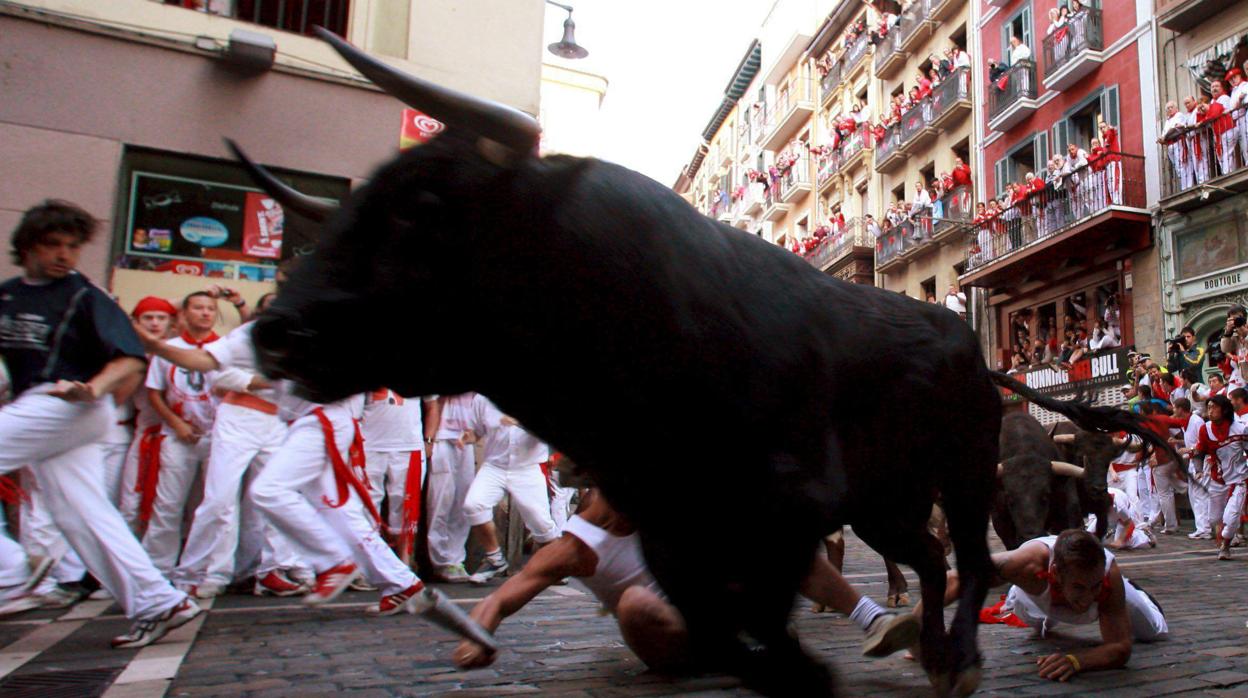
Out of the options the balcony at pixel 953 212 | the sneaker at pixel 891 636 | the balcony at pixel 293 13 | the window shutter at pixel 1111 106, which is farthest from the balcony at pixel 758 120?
the sneaker at pixel 891 636

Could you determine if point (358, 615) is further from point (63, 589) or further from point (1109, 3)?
point (1109, 3)

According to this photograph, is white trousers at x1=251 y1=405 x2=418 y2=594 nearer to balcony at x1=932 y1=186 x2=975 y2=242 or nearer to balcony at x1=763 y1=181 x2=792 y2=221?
balcony at x1=932 y1=186 x2=975 y2=242

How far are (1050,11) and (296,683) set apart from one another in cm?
2573

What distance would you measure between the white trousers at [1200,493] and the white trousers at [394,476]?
10.5m

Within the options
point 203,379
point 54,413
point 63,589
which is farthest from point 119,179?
point 54,413

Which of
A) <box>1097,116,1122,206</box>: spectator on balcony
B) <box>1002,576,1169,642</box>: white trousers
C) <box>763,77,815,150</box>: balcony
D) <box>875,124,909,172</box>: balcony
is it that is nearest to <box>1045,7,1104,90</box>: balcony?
<box>1097,116,1122,206</box>: spectator on balcony

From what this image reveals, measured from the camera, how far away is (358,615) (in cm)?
553

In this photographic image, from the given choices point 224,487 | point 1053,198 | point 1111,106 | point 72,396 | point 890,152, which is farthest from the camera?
point 890,152

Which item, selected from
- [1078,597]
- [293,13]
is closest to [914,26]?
[293,13]

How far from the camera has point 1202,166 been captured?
60.0 feet

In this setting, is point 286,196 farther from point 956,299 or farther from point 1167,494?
point 956,299

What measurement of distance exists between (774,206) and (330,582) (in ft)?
126

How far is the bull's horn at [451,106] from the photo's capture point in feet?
4.73

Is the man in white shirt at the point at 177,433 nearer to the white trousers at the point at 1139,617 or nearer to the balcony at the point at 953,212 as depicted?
the white trousers at the point at 1139,617
